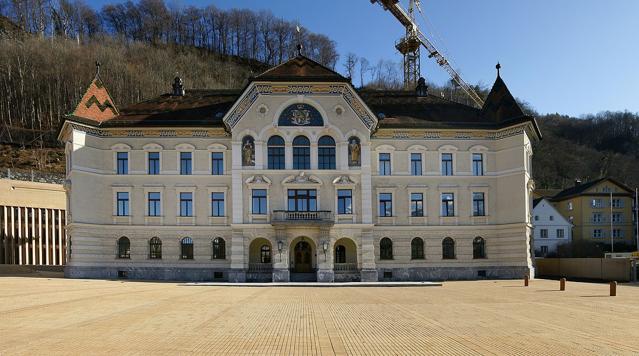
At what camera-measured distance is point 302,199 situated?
4209cm

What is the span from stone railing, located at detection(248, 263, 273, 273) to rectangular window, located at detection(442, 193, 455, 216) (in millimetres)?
14042

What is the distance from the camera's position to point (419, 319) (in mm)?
16734

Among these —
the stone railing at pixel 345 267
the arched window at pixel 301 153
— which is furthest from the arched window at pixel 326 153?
the stone railing at pixel 345 267

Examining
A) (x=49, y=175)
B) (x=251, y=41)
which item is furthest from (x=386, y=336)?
(x=251, y=41)

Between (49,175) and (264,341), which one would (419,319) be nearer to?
(264,341)

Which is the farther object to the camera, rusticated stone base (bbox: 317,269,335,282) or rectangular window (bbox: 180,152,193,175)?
rectangular window (bbox: 180,152,193,175)

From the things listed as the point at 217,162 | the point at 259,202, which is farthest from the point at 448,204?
the point at 217,162

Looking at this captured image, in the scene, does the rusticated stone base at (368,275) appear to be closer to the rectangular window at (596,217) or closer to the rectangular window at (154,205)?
the rectangular window at (154,205)

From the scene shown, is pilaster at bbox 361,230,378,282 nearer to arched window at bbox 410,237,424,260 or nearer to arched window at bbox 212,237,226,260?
arched window at bbox 410,237,424,260

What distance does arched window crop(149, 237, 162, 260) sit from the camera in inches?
1676

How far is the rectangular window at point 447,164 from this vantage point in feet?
144

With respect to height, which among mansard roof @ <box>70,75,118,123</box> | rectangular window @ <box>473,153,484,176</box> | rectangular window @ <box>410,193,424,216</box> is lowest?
rectangular window @ <box>410,193,424,216</box>

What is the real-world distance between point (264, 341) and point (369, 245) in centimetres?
2934

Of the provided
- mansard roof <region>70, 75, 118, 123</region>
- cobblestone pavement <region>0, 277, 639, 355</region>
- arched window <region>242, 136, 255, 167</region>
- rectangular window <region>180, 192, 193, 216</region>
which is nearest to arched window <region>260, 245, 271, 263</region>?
rectangular window <region>180, 192, 193, 216</region>
